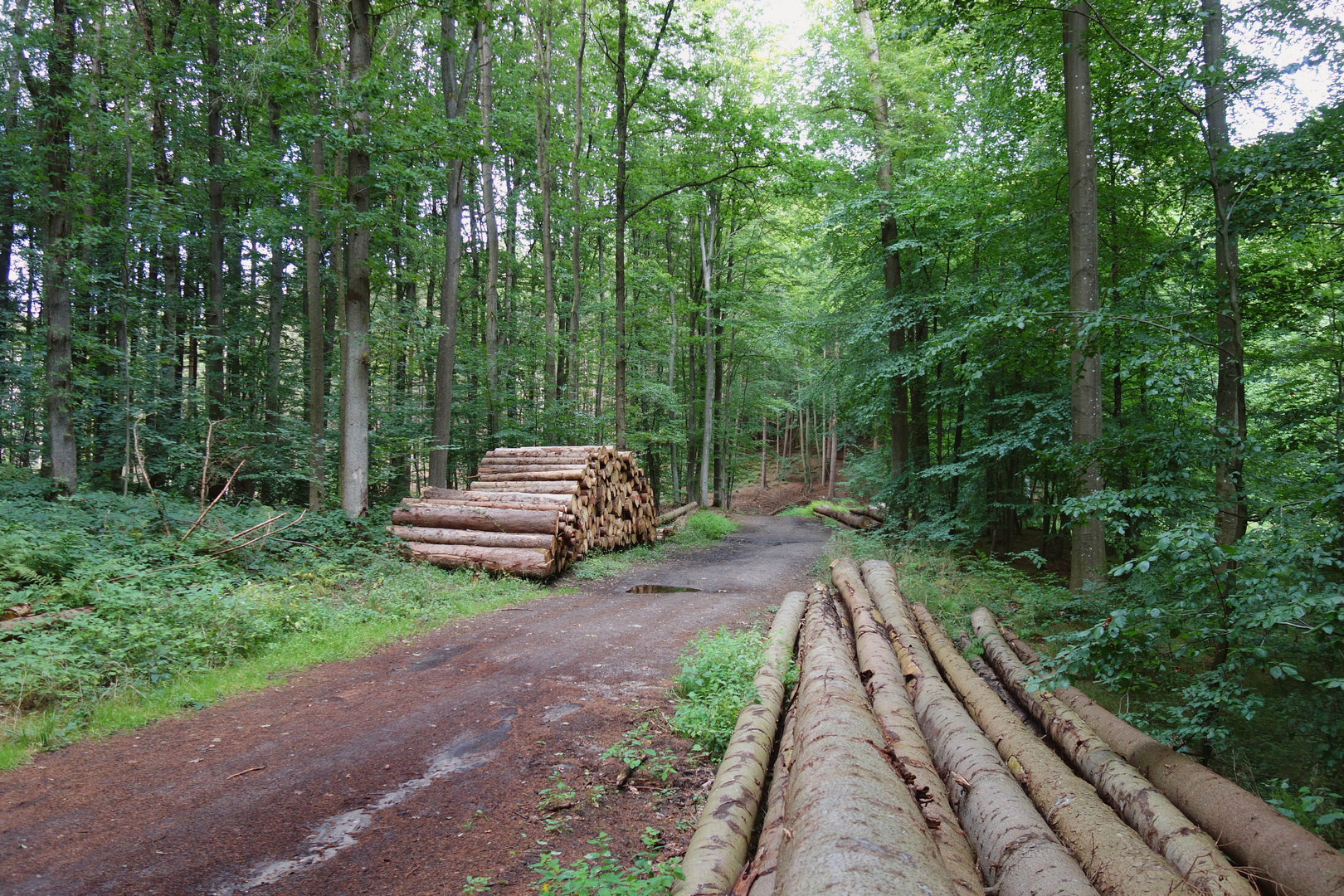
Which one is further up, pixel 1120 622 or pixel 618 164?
pixel 618 164

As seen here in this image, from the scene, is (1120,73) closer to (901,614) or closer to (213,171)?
(901,614)

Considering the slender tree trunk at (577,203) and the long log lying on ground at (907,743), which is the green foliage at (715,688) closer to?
the long log lying on ground at (907,743)

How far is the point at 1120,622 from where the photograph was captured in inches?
116

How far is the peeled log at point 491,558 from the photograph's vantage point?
9078 millimetres

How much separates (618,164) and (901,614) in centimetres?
1210

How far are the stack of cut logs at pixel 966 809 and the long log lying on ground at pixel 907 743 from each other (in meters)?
0.01

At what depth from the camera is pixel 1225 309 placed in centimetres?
411

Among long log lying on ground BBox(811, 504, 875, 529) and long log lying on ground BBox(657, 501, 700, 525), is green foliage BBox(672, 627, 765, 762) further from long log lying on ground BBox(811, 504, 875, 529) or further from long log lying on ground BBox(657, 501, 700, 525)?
long log lying on ground BBox(811, 504, 875, 529)

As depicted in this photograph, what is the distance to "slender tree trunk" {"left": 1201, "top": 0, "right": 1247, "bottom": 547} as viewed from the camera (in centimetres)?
373

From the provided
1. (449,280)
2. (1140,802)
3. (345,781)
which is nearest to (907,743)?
(1140,802)

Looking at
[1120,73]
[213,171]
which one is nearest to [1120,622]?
[1120,73]

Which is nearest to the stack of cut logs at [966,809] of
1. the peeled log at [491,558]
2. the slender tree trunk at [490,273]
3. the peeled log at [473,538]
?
the peeled log at [491,558]

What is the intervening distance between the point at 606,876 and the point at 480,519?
8.09 meters

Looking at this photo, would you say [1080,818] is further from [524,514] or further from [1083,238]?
[524,514]
